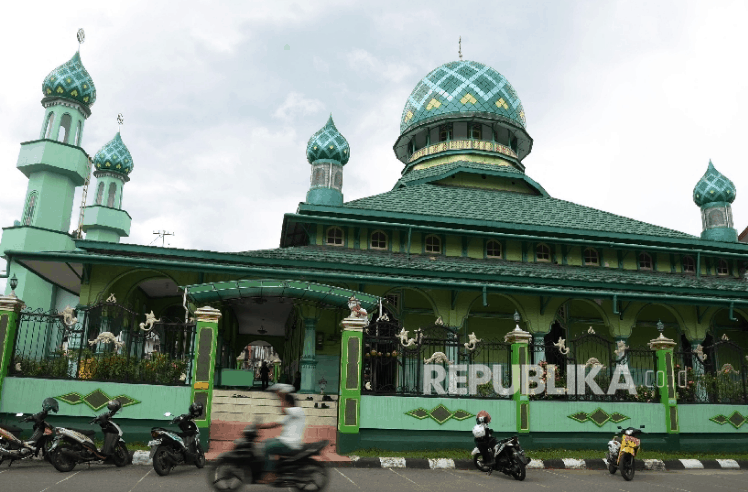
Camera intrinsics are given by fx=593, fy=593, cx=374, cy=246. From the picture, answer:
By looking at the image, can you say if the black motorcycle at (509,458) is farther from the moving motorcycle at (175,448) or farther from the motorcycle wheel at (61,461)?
the motorcycle wheel at (61,461)

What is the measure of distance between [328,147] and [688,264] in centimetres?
1390

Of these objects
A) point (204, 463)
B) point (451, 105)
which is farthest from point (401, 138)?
point (204, 463)

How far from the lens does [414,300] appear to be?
18281 millimetres

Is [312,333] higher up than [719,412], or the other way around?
[312,333]

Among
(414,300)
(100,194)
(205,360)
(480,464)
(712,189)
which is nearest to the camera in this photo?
(480,464)

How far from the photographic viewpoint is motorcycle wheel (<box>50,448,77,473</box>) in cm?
842

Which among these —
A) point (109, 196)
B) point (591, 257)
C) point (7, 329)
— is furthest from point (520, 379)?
point (109, 196)

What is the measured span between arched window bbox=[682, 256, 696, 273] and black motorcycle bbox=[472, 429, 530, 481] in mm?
15201

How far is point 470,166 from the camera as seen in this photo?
2453 centimetres

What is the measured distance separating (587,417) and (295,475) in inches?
300

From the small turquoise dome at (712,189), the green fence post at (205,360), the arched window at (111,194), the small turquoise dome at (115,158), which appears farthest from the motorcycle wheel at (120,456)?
the small turquoise dome at (115,158)

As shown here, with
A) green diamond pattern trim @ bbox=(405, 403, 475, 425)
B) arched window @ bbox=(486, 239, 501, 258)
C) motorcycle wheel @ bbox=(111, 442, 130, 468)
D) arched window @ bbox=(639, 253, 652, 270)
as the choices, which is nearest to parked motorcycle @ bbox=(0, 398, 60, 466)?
motorcycle wheel @ bbox=(111, 442, 130, 468)

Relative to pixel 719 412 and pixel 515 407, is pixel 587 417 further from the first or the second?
pixel 719 412

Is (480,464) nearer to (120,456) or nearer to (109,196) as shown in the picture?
(120,456)
